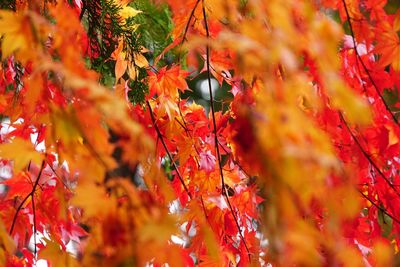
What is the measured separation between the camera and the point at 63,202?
49.0 inches

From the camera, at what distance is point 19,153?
100 cm

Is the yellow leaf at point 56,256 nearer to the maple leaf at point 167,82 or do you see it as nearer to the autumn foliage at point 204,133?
the autumn foliage at point 204,133

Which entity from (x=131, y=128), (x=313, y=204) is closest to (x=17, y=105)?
(x=313, y=204)

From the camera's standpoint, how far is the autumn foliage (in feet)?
2.19

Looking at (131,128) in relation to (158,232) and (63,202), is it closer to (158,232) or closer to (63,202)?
(158,232)

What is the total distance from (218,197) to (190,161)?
20 centimetres

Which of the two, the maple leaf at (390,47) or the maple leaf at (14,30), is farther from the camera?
the maple leaf at (390,47)

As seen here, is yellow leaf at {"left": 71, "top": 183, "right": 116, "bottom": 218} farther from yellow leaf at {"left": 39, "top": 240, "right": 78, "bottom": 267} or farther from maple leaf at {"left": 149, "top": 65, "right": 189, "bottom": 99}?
maple leaf at {"left": 149, "top": 65, "right": 189, "bottom": 99}

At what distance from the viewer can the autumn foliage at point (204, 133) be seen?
0.67 m

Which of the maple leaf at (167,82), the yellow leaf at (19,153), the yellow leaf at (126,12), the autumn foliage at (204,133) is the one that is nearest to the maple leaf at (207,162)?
the autumn foliage at (204,133)

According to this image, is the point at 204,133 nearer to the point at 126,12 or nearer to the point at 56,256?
the point at 126,12

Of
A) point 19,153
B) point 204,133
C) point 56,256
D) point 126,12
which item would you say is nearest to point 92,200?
point 19,153

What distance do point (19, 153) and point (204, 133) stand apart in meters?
0.80

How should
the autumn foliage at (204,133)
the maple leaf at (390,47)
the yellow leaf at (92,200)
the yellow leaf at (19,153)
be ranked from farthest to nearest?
the maple leaf at (390,47)
the yellow leaf at (19,153)
the yellow leaf at (92,200)
the autumn foliage at (204,133)
